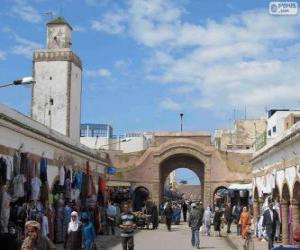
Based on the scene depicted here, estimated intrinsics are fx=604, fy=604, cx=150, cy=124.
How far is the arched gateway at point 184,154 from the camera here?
141 feet

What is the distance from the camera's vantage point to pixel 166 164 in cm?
4756

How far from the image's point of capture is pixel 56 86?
42250mm

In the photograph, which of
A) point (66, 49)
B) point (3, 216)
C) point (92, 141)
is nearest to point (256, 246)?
point (3, 216)

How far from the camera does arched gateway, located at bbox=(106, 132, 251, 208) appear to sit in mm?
42969

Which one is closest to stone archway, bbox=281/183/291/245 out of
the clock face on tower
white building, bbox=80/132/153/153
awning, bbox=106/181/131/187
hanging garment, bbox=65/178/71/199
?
hanging garment, bbox=65/178/71/199

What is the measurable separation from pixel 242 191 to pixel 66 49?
16138 mm

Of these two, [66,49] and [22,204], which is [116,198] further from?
[22,204]

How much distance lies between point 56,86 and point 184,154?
1040 cm

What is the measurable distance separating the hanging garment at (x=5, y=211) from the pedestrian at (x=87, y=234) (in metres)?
1.79

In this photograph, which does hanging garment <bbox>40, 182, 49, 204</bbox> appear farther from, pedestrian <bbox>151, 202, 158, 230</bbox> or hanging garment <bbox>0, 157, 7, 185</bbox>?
pedestrian <bbox>151, 202, 158, 230</bbox>

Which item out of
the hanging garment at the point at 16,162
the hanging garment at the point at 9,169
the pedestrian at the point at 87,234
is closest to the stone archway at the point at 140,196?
the hanging garment at the point at 16,162

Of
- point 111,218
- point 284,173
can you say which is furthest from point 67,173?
point 284,173

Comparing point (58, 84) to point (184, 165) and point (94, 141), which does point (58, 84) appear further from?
point (94, 141)

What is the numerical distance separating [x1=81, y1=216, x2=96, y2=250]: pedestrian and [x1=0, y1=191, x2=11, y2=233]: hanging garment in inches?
70.5
